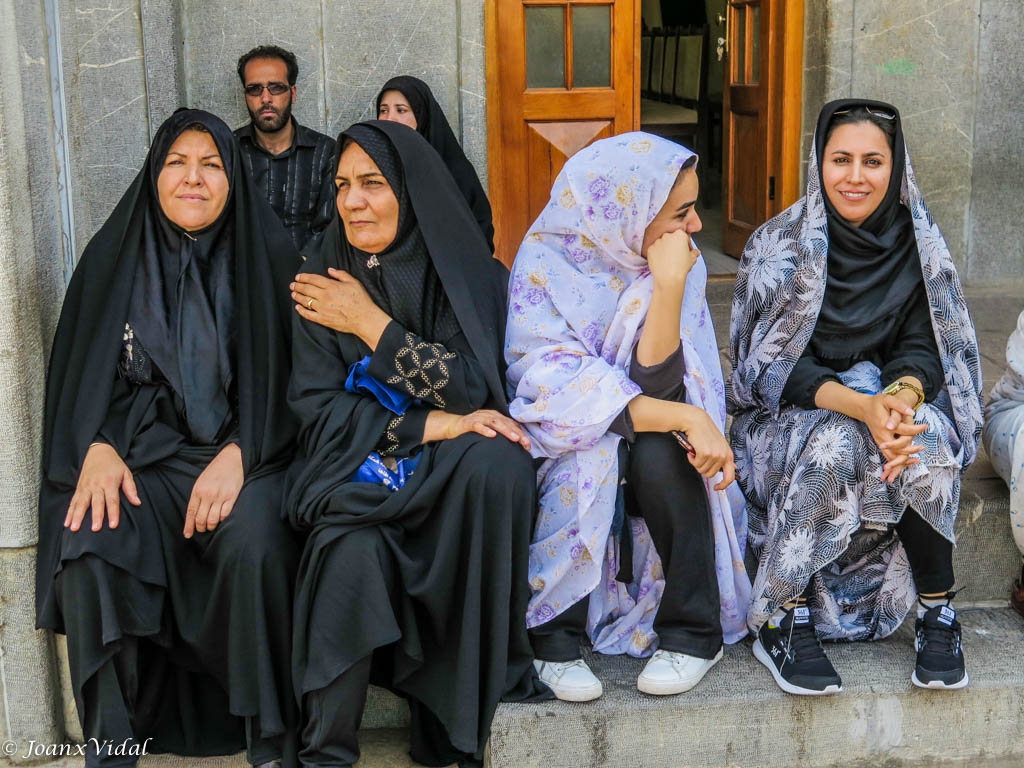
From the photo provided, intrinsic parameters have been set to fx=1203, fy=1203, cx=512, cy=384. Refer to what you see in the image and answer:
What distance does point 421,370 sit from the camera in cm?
261

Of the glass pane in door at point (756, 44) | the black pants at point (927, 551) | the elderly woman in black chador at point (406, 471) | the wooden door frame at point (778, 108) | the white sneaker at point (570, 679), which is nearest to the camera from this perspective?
the elderly woman in black chador at point (406, 471)

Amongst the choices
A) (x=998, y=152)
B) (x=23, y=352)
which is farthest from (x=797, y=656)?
(x=998, y=152)

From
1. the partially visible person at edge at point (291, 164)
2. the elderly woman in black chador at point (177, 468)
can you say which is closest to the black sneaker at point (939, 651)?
the elderly woman in black chador at point (177, 468)

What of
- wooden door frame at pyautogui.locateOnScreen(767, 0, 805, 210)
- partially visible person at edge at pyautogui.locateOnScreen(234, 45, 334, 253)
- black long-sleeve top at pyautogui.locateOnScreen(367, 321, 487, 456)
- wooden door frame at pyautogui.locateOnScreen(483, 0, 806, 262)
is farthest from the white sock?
wooden door frame at pyautogui.locateOnScreen(767, 0, 805, 210)

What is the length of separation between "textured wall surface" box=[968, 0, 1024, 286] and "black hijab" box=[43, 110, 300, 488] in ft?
12.3

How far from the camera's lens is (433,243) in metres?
2.64

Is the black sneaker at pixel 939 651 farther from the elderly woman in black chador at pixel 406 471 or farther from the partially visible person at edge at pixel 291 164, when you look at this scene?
the partially visible person at edge at pixel 291 164

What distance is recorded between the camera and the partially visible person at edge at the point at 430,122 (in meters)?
4.55

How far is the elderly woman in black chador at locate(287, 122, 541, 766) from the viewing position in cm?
245

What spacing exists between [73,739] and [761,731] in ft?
5.17

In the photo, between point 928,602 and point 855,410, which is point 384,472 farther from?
point 928,602

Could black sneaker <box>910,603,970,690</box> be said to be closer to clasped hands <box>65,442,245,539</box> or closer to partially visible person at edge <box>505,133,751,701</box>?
partially visible person at edge <box>505,133,751,701</box>

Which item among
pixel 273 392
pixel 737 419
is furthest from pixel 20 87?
pixel 737 419

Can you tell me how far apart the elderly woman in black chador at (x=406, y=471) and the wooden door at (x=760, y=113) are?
3.12 m
